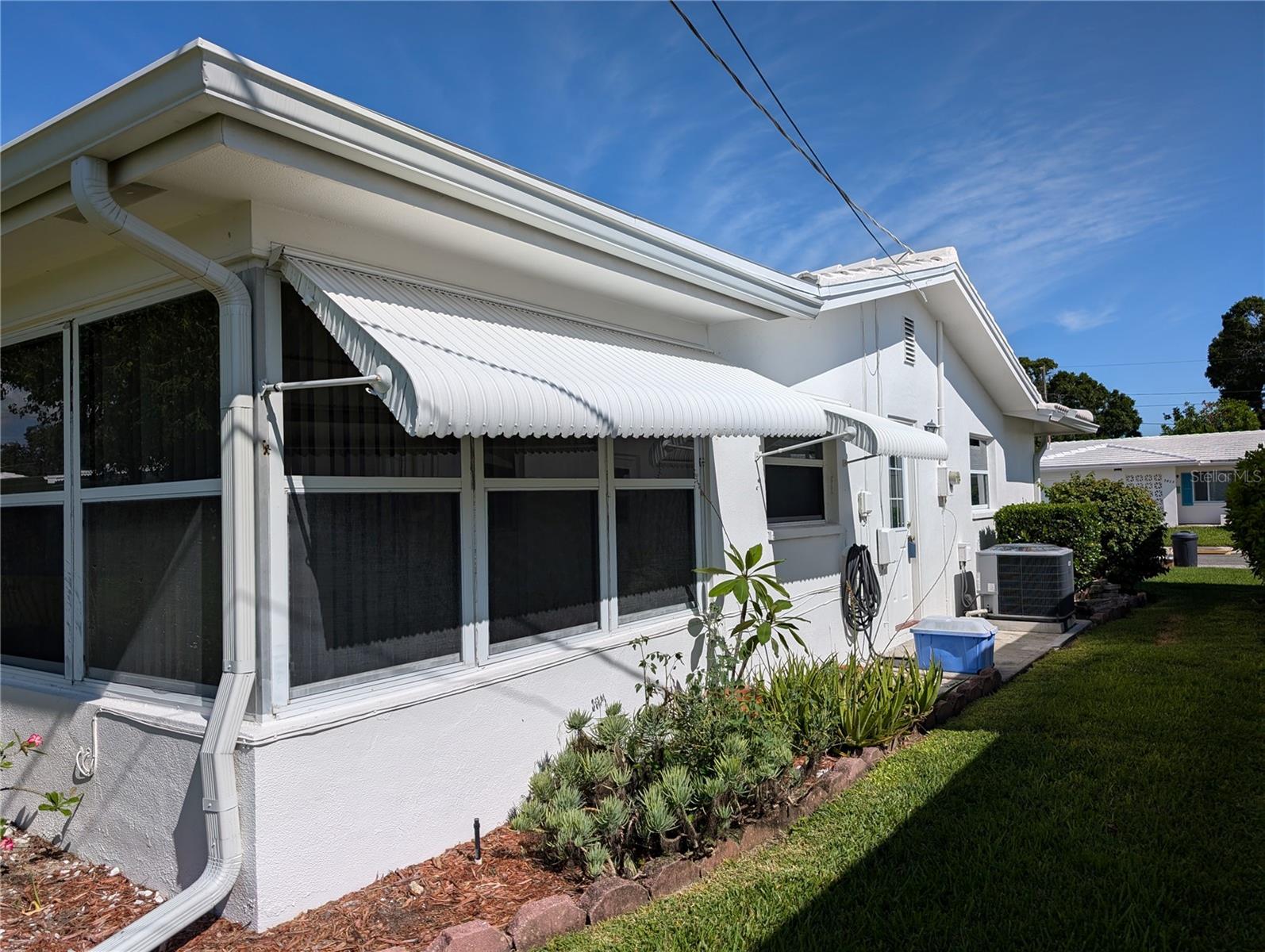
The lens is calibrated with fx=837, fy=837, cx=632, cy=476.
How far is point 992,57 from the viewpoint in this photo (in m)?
11.8

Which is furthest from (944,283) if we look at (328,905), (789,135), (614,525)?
(328,905)

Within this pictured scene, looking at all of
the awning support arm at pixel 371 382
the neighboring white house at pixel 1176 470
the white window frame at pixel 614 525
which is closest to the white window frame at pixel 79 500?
the awning support arm at pixel 371 382

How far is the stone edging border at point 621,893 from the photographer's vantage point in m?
4.29

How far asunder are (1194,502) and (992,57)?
127 ft

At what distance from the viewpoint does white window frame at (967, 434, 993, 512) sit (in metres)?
17.0

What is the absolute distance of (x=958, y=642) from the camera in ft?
33.7

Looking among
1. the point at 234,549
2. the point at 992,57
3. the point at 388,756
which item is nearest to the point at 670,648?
the point at 388,756

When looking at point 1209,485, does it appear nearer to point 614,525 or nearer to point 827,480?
point 827,480

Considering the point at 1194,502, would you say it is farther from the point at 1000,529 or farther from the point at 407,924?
the point at 407,924

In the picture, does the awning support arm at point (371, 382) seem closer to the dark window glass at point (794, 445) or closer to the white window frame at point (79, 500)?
the white window frame at point (79, 500)

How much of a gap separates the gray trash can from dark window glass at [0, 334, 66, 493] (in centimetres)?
2765

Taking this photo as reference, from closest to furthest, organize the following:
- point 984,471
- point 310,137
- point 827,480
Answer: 1. point 310,137
2. point 827,480
3. point 984,471

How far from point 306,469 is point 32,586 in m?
3.22

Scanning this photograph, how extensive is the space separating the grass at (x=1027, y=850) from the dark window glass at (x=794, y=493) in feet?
10.5
